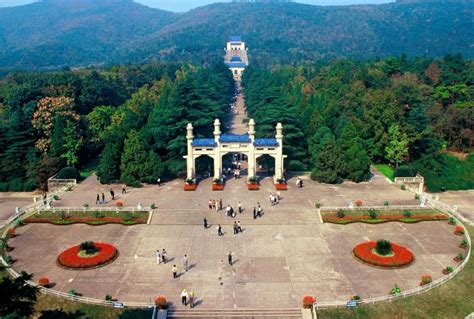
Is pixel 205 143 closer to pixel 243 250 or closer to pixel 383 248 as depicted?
pixel 243 250

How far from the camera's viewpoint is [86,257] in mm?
28578

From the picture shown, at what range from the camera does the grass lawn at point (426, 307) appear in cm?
2336

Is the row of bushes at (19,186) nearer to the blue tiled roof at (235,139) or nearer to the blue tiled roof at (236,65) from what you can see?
the blue tiled roof at (235,139)

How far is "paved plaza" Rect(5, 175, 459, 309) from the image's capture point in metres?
25.6

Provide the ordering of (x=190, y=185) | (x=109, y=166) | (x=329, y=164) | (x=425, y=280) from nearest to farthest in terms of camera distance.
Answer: (x=425, y=280) → (x=190, y=185) → (x=109, y=166) → (x=329, y=164)

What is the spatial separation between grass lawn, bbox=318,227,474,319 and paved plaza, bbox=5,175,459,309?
1.17 metres

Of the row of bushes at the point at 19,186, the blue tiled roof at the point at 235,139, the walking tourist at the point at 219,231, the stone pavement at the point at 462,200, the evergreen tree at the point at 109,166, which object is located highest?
the blue tiled roof at the point at 235,139

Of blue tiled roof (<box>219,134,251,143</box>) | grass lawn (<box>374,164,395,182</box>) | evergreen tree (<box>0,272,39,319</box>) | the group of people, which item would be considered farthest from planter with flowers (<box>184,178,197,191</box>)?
evergreen tree (<box>0,272,39,319</box>)

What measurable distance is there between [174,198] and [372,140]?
21129 millimetres

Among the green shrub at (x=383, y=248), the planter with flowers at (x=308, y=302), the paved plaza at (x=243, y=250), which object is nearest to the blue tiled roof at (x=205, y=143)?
the paved plaza at (x=243, y=250)

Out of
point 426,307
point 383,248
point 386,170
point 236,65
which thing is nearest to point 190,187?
point 383,248

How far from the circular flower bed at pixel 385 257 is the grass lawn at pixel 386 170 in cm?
1641

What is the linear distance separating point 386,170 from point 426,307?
2535cm

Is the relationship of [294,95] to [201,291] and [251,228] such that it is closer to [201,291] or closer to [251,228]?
[251,228]
